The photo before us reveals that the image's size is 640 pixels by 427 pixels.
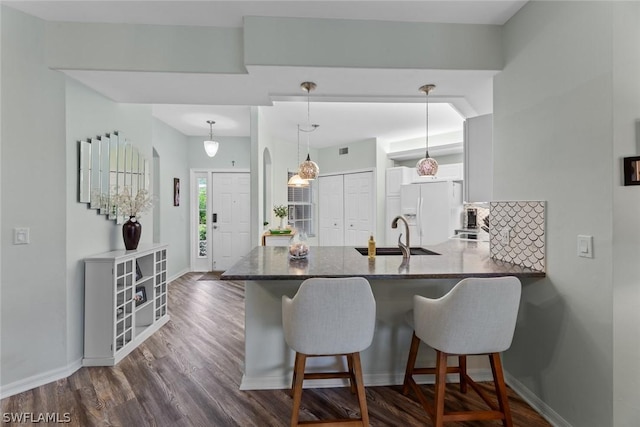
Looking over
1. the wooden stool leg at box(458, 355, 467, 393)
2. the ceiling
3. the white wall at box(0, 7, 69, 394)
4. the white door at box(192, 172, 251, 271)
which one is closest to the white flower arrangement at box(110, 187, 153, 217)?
the white wall at box(0, 7, 69, 394)

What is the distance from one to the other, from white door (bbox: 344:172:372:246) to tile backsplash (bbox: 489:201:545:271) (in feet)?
11.9

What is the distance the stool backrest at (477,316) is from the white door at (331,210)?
15.8 feet

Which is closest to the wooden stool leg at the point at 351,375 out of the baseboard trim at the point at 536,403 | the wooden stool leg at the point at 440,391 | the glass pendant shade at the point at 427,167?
the wooden stool leg at the point at 440,391

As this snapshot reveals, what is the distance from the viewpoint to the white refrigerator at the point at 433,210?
4.85 meters

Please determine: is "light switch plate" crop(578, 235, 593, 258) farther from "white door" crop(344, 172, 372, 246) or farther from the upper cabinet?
"white door" crop(344, 172, 372, 246)

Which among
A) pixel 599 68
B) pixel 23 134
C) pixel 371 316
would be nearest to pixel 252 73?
pixel 23 134

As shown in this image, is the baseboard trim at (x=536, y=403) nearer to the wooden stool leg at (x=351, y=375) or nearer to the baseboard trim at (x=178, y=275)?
the wooden stool leg at (x=351, y=375)

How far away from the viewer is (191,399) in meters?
2.01

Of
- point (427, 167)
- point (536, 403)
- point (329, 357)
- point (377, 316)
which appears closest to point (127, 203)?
point (329, 357)

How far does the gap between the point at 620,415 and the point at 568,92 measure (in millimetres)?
1696

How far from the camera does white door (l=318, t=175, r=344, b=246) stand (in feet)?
21.2

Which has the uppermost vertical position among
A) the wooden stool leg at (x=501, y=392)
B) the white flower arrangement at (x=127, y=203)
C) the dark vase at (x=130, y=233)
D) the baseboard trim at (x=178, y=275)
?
the white flower arrangement at (x=127, y=203)

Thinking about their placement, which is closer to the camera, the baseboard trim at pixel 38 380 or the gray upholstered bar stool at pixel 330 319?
the gray upholstered bar stool at pixel 330 319

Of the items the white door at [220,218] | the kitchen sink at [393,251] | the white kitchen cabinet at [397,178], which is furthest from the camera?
the white door at [220,218]
